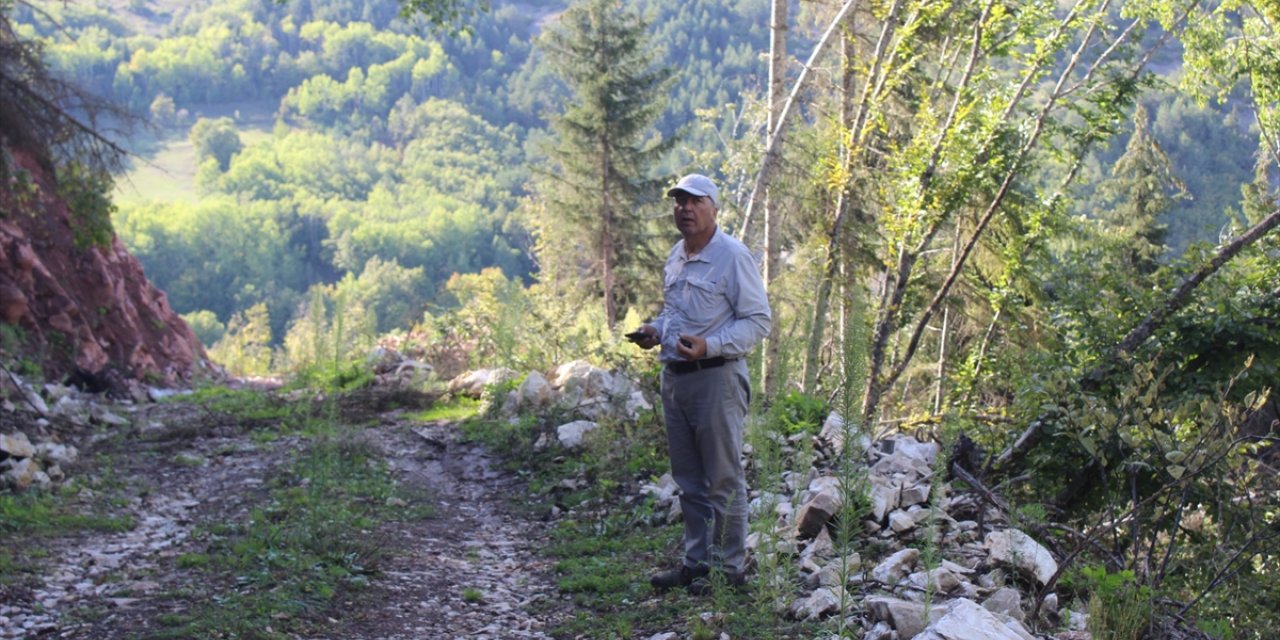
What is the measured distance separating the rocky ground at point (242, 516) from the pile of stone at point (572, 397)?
0.67 m

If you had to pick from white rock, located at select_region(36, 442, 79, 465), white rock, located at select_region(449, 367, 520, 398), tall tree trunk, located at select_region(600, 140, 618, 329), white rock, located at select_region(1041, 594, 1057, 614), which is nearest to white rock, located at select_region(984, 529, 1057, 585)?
white rock, located at select_region(1041, 594, 1057, 614)

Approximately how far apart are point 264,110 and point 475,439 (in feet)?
562

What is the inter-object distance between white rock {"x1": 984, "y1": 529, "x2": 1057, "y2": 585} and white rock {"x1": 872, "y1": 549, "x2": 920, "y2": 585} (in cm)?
38

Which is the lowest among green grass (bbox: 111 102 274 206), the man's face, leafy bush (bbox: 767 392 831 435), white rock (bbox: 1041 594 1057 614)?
white rock (bbox: 1041 594 1057 614)

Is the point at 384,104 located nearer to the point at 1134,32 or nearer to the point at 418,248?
the point at 418,248

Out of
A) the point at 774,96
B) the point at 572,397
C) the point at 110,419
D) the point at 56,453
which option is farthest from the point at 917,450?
the point at 110,419

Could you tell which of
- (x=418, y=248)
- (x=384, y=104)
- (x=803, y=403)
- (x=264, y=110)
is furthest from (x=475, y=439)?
(x=264, y=110)

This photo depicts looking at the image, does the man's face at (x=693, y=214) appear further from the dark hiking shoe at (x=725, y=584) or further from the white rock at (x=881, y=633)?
the white rock at (x=881, y=633)

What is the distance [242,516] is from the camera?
7262 millimetres

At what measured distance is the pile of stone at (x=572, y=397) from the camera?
962cm

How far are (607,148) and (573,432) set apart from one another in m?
18.8

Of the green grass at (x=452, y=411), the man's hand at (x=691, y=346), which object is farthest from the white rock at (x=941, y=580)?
the green grass at (x=452, y=411)

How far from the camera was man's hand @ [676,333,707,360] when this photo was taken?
482 centimetres

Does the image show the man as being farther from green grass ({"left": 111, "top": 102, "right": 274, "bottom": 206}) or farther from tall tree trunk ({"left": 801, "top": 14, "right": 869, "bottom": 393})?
green grass ({"left": 111, "top": 102, "right": 274, "bottom": 206})
